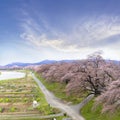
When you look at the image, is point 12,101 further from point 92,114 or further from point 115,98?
point 115,98

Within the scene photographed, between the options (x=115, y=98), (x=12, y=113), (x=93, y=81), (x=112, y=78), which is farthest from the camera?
(x=93, y=81)

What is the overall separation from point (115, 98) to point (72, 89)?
2331cm

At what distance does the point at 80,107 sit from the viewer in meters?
40.8

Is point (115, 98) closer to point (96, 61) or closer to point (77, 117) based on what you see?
point (77, 117)

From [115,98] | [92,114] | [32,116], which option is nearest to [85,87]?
[92,114]

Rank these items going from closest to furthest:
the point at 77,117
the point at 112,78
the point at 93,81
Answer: the point at 77,117 → the point at 112,78 → the point at 93,81

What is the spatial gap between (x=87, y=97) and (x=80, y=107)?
694cm

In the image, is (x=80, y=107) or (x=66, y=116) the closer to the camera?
(x=66, y=116)

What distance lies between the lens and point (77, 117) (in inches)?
1347

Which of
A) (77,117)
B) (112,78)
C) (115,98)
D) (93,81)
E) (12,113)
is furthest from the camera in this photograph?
(93,81)

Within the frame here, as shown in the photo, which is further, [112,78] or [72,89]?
[72,89]

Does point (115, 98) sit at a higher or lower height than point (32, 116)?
higher

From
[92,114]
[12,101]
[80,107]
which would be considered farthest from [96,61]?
[12,101]

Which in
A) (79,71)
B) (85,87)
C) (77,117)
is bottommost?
(77,117)
